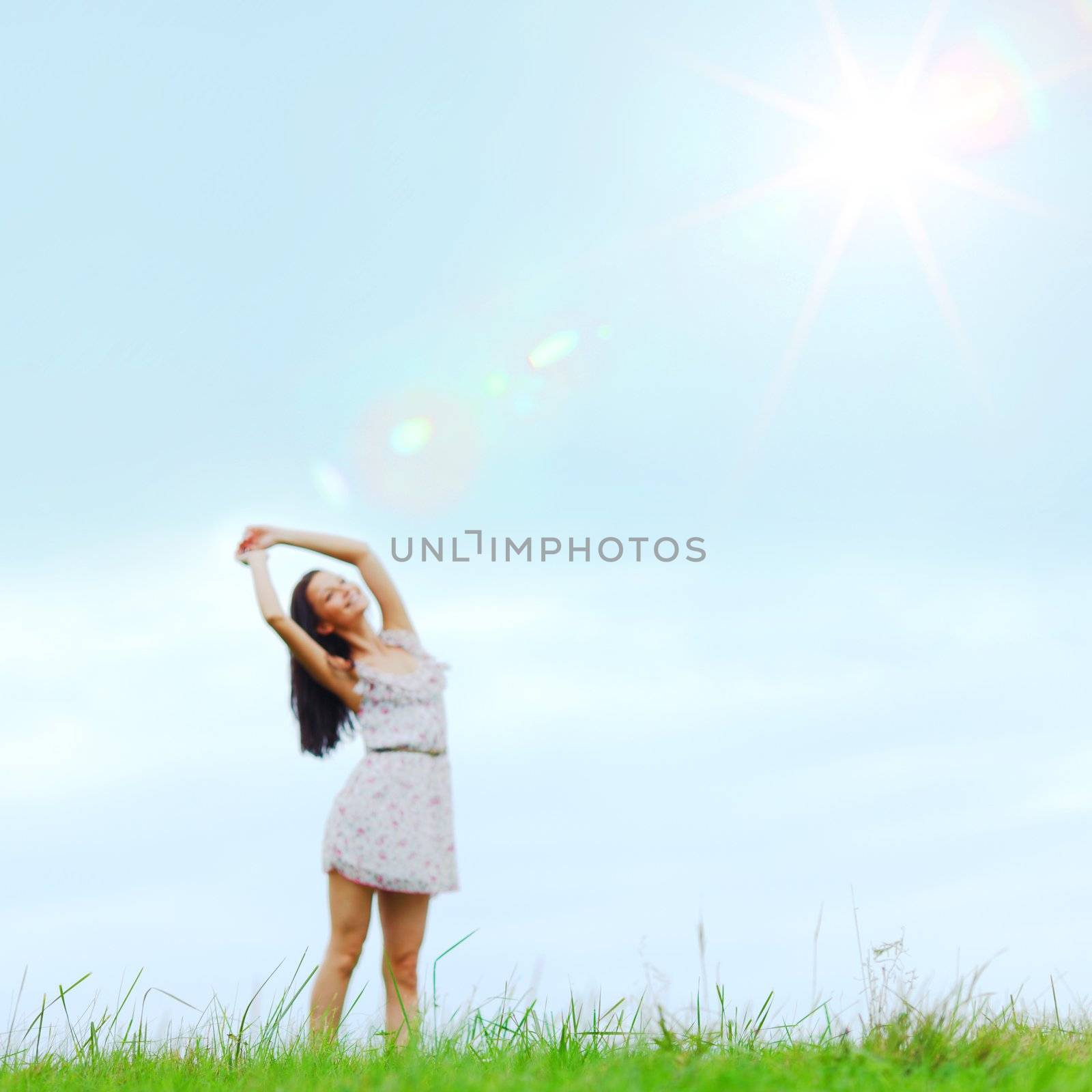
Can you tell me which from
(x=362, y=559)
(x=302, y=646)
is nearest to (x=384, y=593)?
(x=362, y=559)

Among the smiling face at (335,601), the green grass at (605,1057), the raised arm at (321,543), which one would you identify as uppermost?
the raised arm at (321,543)

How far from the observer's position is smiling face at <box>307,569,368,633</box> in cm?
725

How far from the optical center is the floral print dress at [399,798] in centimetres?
679

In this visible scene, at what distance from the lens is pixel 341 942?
6.80 m

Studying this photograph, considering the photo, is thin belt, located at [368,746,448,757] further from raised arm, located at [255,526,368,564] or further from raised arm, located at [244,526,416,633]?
raised arm, located at [255,526,368,564]

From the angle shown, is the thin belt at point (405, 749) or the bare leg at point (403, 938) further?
the thin belt at point (405, 749)

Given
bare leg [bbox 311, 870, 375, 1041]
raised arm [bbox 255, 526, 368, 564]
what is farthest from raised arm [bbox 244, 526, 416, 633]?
bare leg [bbox 311, 870, 375, 1041]

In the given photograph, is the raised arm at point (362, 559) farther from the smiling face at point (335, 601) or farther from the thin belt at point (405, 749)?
the thin belt at point (405, 749)

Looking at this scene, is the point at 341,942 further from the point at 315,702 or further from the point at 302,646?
the point at 302,646

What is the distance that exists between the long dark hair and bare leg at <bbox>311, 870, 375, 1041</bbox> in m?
0.87

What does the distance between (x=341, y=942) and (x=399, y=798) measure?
0.83m

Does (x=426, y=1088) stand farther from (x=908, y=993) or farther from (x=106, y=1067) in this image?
(x=106, y=1067)

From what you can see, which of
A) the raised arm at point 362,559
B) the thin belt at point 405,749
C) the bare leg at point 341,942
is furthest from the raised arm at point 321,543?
the bare leg at point 341,942

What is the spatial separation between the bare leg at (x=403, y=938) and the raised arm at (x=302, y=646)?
1.10m
